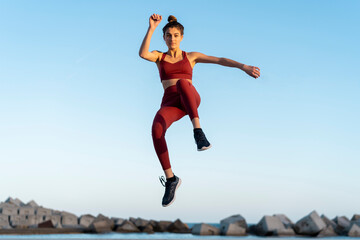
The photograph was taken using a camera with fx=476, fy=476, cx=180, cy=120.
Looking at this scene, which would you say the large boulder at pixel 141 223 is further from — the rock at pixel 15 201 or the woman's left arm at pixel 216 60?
the woman's left arm at pixel 216 60

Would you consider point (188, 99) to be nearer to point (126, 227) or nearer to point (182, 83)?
point (182, 83)

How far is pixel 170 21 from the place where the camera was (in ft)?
17.4

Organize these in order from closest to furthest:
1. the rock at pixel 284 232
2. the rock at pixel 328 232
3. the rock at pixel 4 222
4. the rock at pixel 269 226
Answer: the rock at pixel 328 232 → the rock at pixel 284 232 → the rock at pixel 269 226 → the rock at pixel 4 222

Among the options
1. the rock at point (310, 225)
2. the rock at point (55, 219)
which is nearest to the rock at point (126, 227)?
the rock at point (55, 219)

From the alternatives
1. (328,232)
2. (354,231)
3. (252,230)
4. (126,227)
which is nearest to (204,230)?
(252,230)

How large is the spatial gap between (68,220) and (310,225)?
754 inches

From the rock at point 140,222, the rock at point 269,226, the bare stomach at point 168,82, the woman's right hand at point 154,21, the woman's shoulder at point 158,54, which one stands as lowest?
the rock at point 269,226

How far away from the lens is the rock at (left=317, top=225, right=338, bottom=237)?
1198 inches

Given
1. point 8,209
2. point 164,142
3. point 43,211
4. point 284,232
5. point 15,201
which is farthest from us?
point 15,201

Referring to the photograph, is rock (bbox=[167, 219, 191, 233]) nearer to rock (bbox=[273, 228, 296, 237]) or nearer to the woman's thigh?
rock (bbox=[273, 228, 296, 237])

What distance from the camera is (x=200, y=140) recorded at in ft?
16.3

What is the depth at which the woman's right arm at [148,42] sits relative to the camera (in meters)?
4.97

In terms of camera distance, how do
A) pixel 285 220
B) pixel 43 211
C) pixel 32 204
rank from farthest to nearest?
pixel 32 204
pixel 43 211
pixel 285 220

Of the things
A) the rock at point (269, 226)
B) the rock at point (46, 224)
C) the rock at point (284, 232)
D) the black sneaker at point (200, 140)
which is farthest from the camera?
the rock at point (46, 224)
